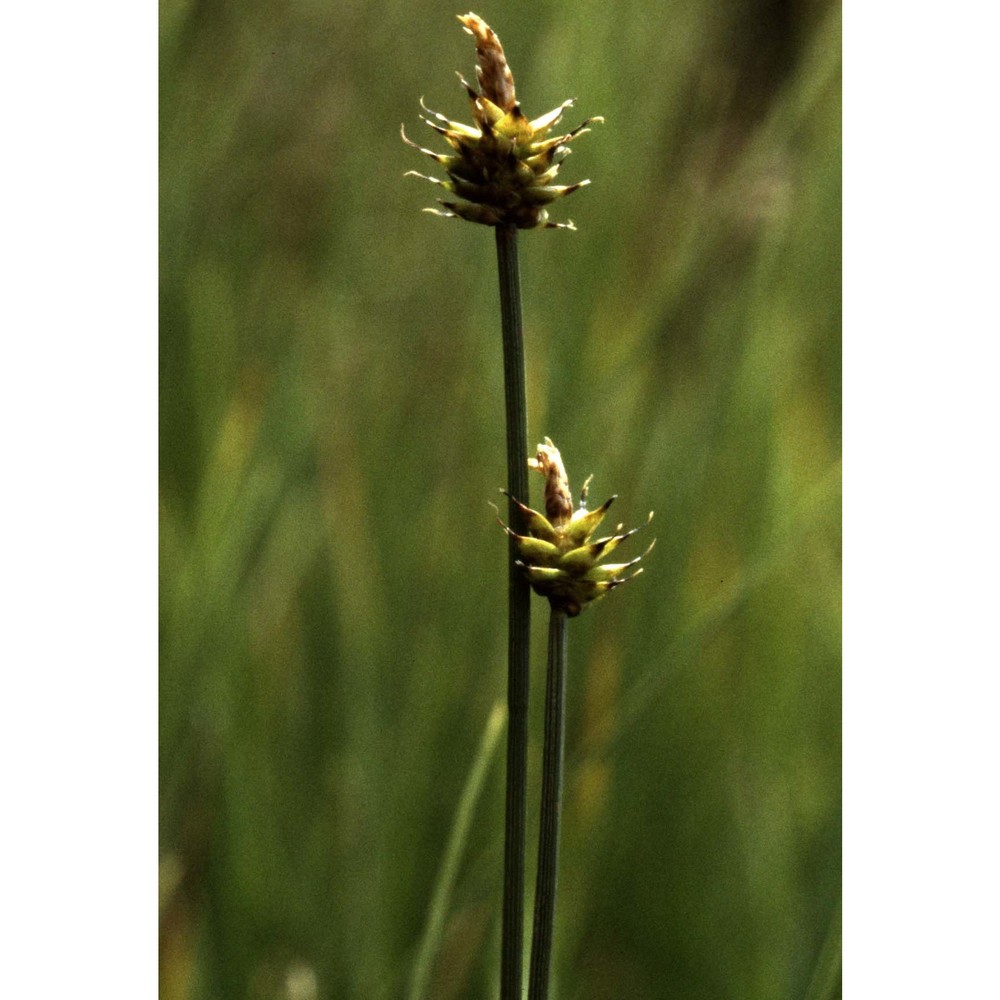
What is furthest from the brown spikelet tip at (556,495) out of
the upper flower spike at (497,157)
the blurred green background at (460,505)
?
the blurred green background at (460,505)

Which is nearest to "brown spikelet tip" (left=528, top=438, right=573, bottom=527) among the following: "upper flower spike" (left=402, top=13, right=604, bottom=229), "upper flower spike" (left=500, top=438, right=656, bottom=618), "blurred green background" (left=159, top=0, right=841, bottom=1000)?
"upper flower spike" (left=500, top=438, right=656, bottom=618)

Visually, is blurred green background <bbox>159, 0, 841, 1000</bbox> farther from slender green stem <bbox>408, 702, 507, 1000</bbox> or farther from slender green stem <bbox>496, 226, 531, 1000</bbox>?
slender green stem <bbox>496, 226, 531, 1000</bbox>

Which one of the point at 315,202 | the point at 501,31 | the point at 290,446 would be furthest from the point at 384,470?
the point at 501,31

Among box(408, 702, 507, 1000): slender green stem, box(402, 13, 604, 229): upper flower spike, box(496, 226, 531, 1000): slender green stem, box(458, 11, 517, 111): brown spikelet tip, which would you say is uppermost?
box(458, 11, 517, 111): brown spikelet tip

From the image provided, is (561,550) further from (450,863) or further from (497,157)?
(450,863)

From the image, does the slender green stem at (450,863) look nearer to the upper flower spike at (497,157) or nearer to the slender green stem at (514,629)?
the slender green stem at (514,629)

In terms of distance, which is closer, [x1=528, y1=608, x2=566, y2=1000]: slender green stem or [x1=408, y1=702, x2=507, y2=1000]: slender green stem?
[x1=528, y1=608, x2=566, y2=1000]: slender green stem
